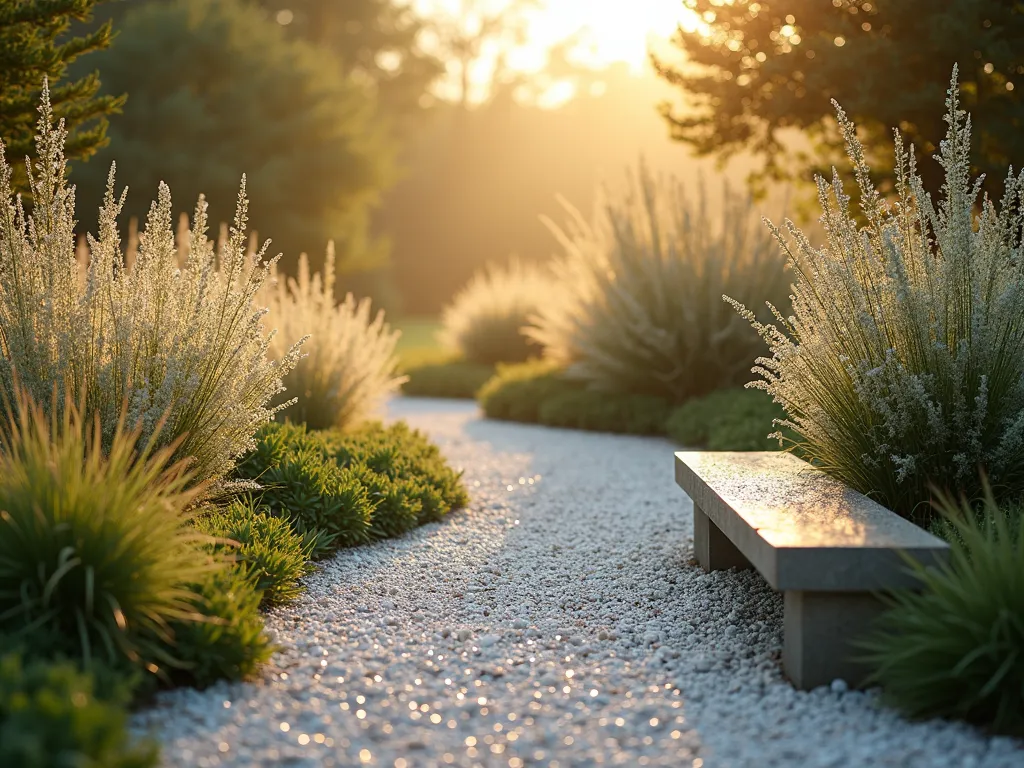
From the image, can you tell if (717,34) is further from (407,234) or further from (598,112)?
(598,112)

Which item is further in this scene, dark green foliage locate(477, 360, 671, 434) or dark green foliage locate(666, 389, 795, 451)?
dark green foliage locate(477, 360, 671, 434)

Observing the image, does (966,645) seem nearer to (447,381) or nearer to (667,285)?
(667,285)

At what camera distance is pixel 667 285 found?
870 cm

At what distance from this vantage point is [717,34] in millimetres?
7477

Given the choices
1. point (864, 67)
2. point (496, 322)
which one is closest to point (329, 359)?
point (864, 67)

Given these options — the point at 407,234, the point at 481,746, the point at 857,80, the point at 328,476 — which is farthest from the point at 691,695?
the point at 407,234

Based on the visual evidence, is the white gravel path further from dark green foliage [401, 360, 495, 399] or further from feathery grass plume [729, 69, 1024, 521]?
dark green foliage [401, 360, 495, 399]

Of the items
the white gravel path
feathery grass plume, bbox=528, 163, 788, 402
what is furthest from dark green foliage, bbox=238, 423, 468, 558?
feathery grass plume, bbox=528, 163, 788, 402

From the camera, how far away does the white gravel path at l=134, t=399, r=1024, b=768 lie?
2316 mm

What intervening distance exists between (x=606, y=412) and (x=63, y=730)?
25.4 feet

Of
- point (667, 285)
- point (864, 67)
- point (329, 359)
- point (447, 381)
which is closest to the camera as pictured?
point (329, 359)

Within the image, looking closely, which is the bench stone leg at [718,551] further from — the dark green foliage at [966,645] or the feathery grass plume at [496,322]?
the feathery grass plume at [496,322]

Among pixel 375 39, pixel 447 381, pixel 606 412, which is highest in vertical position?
pixel 375 39

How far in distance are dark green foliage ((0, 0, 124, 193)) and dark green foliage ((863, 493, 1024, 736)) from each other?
14.4 ft
